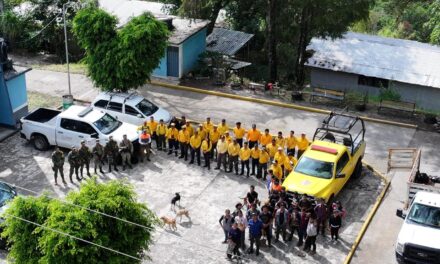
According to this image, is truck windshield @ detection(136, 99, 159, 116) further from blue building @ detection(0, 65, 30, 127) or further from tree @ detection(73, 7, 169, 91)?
blue building @ detection(0, 65, 30, 127)

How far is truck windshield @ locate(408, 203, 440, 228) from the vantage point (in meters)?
17.6

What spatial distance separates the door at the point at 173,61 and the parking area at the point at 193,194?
314 inches

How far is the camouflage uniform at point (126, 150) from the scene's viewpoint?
73.1 ft

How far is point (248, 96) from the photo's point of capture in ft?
96.0

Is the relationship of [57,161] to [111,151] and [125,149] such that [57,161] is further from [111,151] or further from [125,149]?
[125,149]

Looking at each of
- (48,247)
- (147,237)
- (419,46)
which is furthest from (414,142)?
(48,247)

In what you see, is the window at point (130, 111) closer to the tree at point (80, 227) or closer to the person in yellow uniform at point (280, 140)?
the person in yellow uniform at point (280, 140)

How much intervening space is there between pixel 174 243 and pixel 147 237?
3613 mm

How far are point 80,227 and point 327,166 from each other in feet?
29.4

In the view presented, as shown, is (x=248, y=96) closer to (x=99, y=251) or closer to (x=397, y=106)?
(x=397, y=106)

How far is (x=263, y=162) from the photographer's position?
849 inches

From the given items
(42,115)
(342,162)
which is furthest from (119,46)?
(342,162)

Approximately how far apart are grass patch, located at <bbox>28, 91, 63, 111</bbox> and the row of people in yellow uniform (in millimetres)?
6185

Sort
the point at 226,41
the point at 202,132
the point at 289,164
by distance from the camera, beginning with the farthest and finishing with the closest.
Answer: the point at 226,41 < the point at 202,132 < the point at 289,164
